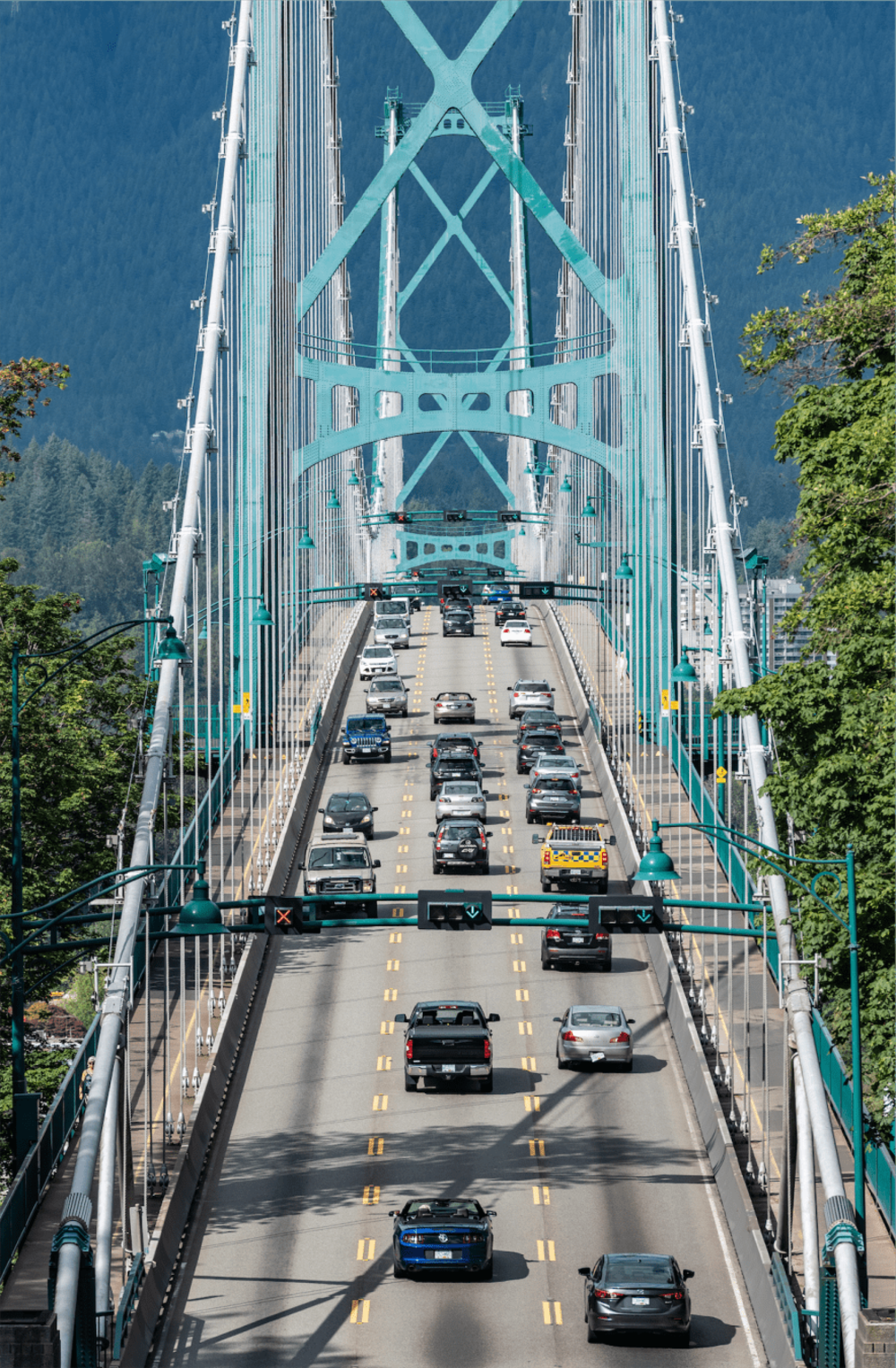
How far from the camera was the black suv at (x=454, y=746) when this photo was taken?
238ft

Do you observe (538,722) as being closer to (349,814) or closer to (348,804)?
(348,804)

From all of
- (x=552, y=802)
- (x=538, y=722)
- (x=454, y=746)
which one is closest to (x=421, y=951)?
(x=552, y=802)

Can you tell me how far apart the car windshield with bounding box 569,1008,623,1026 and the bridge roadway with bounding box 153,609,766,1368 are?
1.22m

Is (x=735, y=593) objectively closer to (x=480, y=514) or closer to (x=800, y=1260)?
(x=800, y=1260)

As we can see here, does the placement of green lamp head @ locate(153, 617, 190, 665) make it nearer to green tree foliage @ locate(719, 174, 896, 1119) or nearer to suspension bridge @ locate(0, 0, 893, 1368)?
suspension bridge @ locate(0, 0, 893, 1368)

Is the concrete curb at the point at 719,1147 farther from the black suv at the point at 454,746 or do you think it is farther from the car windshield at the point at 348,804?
the black suv at the point at 454,746

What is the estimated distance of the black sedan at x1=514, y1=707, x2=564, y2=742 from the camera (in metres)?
78.1

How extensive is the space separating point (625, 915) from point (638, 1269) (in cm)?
622

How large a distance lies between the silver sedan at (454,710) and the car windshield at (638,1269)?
53.1 meters

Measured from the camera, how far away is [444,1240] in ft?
110

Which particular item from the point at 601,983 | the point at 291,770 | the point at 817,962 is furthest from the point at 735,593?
the point at 291,770

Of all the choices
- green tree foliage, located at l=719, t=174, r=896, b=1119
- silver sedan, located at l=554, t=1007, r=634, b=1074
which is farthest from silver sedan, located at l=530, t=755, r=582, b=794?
green tree foliage, located at l=719, t=174, r=896, b=1119

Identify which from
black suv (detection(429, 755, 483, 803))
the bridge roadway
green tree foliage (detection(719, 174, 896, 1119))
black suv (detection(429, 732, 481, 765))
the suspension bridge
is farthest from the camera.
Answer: black suv (detection(429, 732, 481, 765))

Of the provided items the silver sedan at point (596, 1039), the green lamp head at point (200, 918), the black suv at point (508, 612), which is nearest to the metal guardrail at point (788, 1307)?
the green lamp head at point (200, 918)
